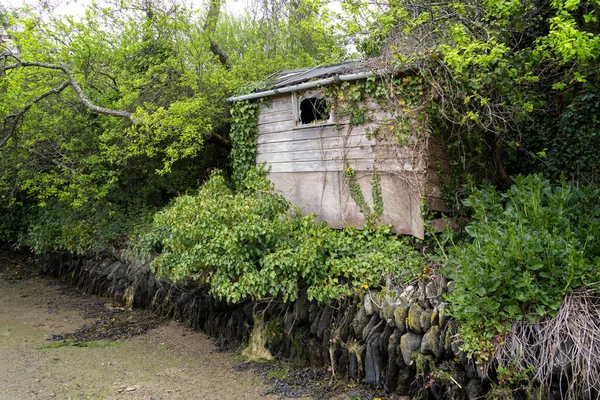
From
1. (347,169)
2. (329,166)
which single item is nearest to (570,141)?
(347,169)

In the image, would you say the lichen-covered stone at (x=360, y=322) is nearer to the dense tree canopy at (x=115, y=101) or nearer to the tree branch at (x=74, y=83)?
the dense tree canopy at (x=115, y=101)

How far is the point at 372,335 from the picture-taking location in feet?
18.6

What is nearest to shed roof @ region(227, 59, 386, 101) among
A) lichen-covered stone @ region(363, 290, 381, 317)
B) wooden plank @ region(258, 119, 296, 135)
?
wooden plank @ region(258, 119, 296, 135)

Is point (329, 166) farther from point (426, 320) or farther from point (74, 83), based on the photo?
point (74, 83)

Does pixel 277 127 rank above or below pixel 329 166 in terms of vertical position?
above

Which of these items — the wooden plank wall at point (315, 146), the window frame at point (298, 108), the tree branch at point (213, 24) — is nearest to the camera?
the wooden plank wall at point (315, 146)

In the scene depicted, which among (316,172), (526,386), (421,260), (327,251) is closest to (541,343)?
(526,386)

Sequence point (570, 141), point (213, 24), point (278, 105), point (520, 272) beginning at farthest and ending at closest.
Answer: point (213, 24) < point (278, 105) < point (570, 141) < point (520, 272)

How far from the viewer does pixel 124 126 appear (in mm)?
9977

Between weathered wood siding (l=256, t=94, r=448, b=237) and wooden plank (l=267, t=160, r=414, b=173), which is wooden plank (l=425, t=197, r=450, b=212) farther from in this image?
wooden plank (l=267, t=160, r=414, b=173)

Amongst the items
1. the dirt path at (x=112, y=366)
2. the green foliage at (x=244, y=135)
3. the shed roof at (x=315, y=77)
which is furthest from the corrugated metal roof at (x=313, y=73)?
the dirt path at (x=112, y=366)

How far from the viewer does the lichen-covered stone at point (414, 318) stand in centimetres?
517

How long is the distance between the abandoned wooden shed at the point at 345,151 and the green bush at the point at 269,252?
2.06ft

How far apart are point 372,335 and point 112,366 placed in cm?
409
